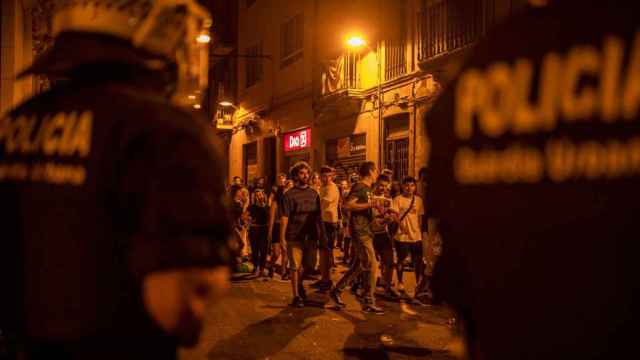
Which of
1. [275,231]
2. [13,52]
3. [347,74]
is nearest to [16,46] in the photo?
[13,52]

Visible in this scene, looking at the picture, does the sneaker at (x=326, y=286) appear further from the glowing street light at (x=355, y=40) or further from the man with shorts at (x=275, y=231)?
the glowing street light at (x=355, y=40)

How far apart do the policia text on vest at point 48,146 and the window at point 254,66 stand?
2322 centimetres

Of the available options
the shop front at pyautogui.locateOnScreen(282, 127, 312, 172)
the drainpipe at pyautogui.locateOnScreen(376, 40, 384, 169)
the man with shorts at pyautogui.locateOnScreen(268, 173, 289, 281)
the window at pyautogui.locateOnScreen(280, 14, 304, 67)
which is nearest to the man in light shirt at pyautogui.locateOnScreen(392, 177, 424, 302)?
the man with shorts at pyautogui.locateOnScreen(268, 173, 289, 281)

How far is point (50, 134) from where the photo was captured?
1935 mm

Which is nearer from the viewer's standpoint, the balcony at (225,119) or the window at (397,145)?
the window at (397,145)

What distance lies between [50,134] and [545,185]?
1.54 m

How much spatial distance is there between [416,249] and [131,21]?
7474 millimetres

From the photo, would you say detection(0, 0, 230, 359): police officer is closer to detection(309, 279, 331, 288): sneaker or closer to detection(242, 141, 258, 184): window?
detection(309, 279, 331, 288): sneaker

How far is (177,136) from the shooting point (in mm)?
1574

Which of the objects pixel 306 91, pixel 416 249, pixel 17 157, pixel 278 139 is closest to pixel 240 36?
pixel 278 139

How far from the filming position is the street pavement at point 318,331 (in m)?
5.70

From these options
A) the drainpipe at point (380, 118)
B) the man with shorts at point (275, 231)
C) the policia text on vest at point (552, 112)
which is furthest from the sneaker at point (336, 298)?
the drainpipe at point (380, 118)

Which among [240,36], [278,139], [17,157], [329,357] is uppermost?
[240,36]

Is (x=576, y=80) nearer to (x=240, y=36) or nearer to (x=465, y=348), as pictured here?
(x=465, y=348)
